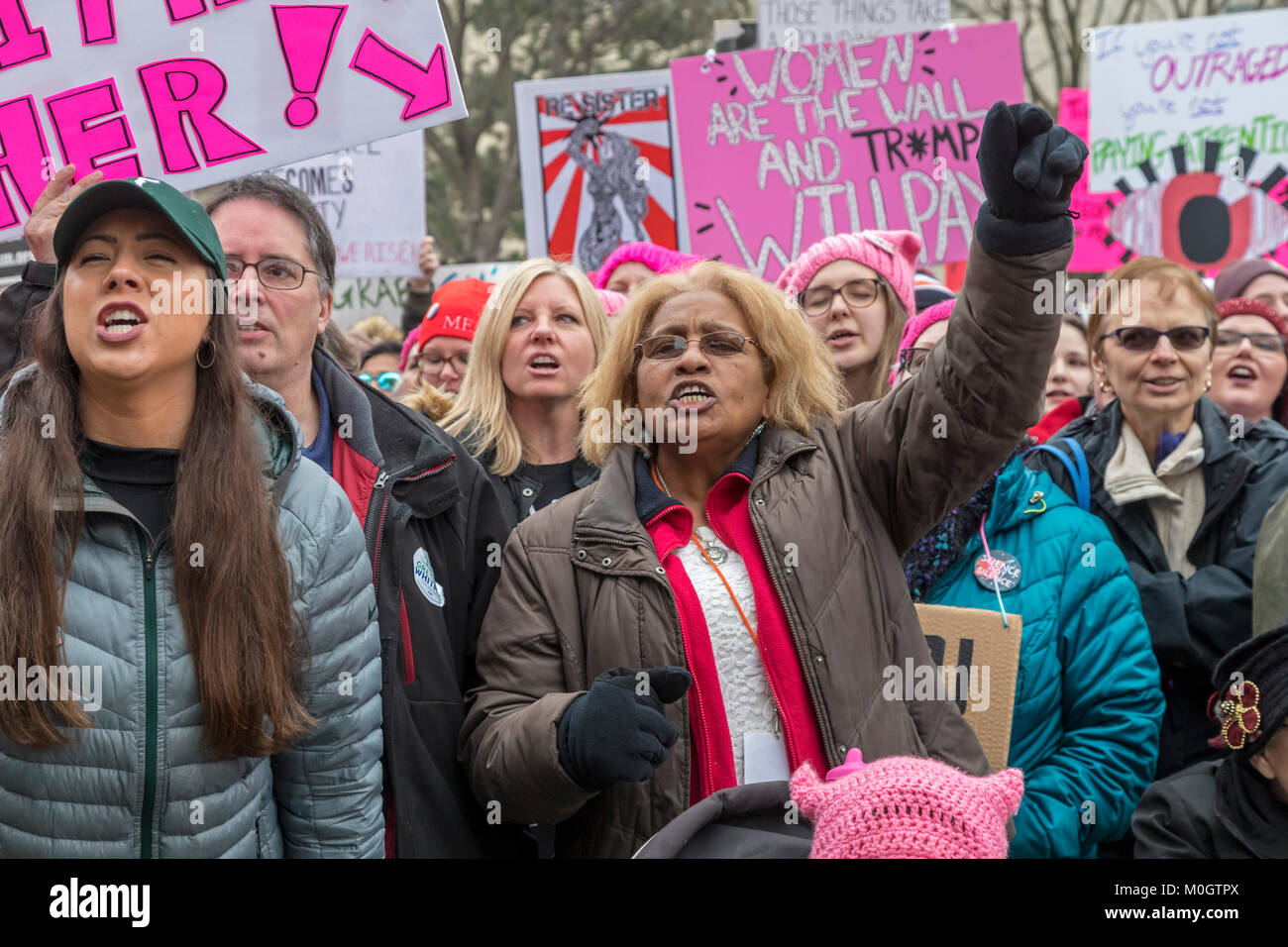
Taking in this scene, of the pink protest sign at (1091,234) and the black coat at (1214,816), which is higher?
the pink protest sign at (1091,234)

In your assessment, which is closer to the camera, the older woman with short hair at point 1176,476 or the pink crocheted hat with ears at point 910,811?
the pink crocheted hat with ears at point 910,811

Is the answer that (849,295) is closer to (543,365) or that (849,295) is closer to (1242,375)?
(543,365)

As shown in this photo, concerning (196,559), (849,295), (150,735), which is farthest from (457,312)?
(150,735)

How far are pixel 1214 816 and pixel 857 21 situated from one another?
5192mm

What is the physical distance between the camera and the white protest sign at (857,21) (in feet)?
23.1

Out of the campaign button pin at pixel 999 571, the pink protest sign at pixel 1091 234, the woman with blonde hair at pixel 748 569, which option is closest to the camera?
the woman with blonde hair at pixel 748 569

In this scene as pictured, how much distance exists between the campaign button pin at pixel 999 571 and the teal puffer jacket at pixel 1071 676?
0.05 feet

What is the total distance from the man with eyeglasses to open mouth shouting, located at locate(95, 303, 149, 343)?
578 mm

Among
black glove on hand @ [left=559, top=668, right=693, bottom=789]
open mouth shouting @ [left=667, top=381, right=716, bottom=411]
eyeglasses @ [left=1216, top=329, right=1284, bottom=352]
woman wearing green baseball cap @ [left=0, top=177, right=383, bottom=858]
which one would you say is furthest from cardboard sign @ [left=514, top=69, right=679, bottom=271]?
black glove on hand @ [left=559, top=668, right=693, bottom=789]

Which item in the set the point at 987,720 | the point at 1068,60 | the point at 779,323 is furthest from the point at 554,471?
the point at 1068,60

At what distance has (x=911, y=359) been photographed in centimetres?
389

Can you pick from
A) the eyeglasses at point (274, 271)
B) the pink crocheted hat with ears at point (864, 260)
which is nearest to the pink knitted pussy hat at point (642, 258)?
the pink crocheted hat with ears at point (864, 260)

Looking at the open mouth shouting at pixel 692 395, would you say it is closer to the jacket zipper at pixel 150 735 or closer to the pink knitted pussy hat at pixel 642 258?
the jacket zipper at pixel 150 735

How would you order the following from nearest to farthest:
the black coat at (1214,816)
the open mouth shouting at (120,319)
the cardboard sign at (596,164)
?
1. the open mouth shouting at (120,319)
2. the black coat at (1214,816)
3. the cardboard sign at (596,164)
